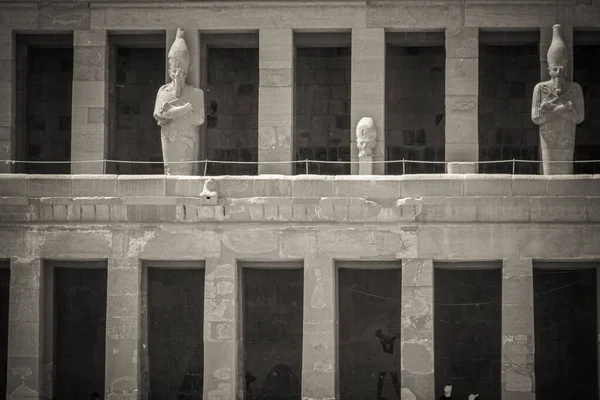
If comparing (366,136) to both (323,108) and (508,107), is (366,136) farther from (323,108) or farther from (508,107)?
(508,107)

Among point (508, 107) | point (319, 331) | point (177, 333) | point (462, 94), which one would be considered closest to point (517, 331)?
point (319, 331)

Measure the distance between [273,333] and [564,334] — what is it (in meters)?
8.80

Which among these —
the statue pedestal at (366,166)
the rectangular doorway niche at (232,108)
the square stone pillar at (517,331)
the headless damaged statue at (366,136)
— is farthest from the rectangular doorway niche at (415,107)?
the square stone pillar at (517,331)

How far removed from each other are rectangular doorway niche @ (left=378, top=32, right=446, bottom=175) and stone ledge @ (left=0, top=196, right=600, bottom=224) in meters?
7.50

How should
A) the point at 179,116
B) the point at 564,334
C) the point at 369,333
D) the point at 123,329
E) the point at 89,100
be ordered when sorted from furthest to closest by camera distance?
the point at 369,333
the point at 564,334
the point at 89,100
the point at 179,116
the point at 123,329

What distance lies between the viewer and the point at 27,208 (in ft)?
125

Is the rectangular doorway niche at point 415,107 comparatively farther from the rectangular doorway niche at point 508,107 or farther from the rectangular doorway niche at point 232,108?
the rectangular doorway niche at point 232,108

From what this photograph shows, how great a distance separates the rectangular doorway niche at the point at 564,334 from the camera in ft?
141

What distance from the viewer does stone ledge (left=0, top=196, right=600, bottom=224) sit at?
36.9 m

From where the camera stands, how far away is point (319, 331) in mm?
37250

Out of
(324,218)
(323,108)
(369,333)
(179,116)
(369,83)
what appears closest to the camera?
(324,218)

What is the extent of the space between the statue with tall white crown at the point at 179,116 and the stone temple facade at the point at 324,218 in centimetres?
66

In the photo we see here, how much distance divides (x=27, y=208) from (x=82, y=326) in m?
7.83

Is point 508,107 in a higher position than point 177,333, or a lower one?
higher
